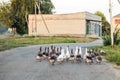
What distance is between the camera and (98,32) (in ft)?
263

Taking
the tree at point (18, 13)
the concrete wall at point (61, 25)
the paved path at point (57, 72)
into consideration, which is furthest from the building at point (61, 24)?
the paved path at point (57, 72)

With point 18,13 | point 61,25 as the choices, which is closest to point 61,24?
point 61,25

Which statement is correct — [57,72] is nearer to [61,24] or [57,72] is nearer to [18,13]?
[61,24]

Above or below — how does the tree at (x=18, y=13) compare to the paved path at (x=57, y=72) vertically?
above

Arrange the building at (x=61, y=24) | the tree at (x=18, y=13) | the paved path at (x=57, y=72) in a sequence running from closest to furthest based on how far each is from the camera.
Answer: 1. the paved path at (x=57, y=72)
2. the building at (x=61, y=24)
3. the tree at (x=18, y=13)

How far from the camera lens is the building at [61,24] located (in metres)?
65.6

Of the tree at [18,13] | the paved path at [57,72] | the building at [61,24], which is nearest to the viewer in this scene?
the paved path at [57,72]

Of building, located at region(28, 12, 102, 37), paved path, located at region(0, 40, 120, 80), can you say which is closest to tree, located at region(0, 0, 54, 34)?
building, located at region(28, 12, 102, 37)

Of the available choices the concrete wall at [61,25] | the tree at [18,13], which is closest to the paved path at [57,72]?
the concrete wall at [61,25]

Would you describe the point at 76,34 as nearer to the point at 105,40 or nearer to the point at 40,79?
the point at 105,40

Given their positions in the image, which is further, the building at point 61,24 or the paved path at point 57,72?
the building at point 61,24

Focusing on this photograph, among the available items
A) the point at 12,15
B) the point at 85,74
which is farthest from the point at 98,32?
the point at 85,74

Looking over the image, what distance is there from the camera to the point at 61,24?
220ft

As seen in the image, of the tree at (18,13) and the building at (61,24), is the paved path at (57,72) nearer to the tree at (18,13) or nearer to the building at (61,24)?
the building at (61,24)
